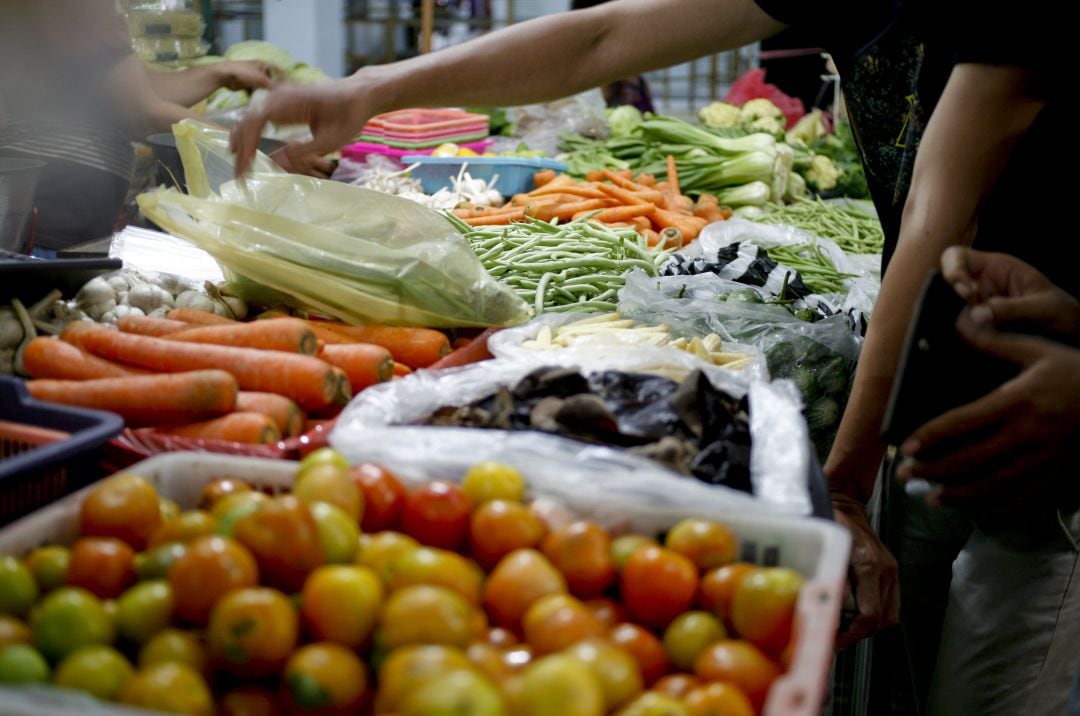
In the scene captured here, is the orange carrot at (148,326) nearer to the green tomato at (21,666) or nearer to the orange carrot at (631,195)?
the green tomato at (21,666)

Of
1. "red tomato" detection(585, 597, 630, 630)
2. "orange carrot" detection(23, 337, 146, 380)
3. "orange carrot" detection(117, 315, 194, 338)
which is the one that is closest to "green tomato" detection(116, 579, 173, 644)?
"red tomato" detection(585, 597, 630, 630)

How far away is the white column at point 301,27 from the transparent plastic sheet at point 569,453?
7947 millimetres

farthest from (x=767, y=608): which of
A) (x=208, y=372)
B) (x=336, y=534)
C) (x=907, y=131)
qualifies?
(x=907, y=131)

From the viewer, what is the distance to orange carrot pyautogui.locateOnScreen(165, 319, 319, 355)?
1.98 metres

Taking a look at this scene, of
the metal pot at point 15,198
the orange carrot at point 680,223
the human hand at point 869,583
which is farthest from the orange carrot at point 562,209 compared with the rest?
the human hand at point 869,583

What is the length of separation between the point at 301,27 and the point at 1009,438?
28.6 feet

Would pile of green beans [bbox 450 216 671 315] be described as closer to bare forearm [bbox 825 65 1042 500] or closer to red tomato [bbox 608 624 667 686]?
bare forearm [bbox 825 65 1042 500]

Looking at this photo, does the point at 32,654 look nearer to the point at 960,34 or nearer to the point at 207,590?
the point at 207,590

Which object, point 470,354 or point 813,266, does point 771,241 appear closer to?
point 813,266

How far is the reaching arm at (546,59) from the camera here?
2.35 m

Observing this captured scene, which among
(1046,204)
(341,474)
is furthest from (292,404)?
(1046,204)

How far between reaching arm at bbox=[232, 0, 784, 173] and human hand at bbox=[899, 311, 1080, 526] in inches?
51.5

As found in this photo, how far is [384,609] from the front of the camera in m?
1.08

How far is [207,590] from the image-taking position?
42.1 inches
